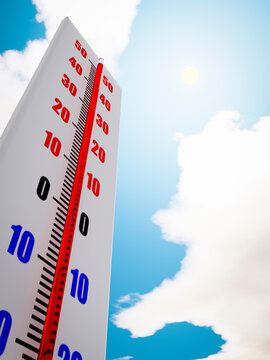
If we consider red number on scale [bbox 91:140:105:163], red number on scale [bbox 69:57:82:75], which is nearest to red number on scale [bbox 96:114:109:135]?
red number on scale [bbox 91:140:105:163]

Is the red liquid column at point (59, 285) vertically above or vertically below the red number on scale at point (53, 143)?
below

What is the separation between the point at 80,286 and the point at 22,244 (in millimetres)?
667

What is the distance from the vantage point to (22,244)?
1.84 m

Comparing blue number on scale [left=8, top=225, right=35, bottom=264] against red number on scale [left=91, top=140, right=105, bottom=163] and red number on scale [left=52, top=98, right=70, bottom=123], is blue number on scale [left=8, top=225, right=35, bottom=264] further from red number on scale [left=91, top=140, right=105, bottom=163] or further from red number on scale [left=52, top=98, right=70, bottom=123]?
red number on scale [left=91, top=140, right=105, bottom=163]

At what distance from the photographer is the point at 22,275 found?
172 centimetres

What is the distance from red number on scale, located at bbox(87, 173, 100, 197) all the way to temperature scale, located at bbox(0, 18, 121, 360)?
27 mm

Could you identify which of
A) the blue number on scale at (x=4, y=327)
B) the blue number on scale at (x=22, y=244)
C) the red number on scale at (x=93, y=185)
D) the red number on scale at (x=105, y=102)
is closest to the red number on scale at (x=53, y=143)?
the red number on scale at (x=93, y=185)

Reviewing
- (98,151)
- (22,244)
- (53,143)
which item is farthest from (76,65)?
(22,244)

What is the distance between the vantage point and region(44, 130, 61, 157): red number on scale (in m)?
2.55

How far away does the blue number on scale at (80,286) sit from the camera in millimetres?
2099

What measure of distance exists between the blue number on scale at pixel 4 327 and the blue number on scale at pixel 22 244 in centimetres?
35

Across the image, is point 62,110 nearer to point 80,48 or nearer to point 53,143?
point 53,143

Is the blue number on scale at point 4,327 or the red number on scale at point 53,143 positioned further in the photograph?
the red number on scale at point 53,143

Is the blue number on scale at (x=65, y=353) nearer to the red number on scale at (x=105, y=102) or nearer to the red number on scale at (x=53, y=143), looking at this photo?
the red number on scale at (x=53, y=143)
